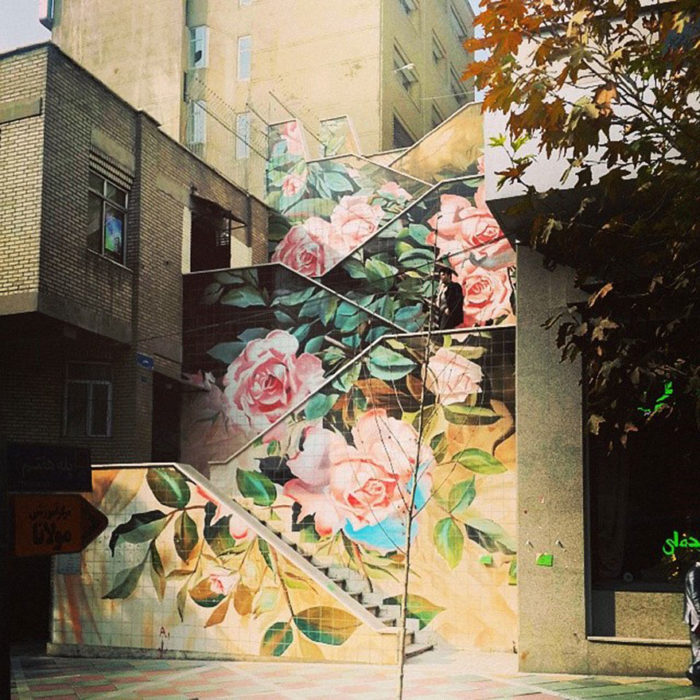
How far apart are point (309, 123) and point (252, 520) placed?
54.2 ft

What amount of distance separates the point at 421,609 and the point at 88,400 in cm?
865

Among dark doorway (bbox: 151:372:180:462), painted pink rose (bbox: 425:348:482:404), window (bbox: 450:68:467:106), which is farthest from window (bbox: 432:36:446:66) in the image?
painted pink rose (bbox: 425:348:482:404)

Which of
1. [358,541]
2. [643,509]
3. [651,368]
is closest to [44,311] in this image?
[358,541]

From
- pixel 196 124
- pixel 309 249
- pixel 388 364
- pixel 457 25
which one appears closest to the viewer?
pixel 388 364

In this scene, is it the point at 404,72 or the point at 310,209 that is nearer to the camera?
the point at 310,209

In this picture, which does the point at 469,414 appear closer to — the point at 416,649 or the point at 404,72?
the point at 416,649

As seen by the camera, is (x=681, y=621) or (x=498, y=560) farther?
(x=498, y=560)

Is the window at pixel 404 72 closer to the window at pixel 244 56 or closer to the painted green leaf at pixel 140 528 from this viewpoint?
the window at pixel 244 56

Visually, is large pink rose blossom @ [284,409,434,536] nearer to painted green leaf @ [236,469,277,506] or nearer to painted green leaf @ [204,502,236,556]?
painted green leaf @ [236,469,277,506]

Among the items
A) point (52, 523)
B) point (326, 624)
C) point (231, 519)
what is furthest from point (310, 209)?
point (52, 523)

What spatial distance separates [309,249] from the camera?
23438mm

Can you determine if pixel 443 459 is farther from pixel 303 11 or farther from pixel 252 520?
pixel 303 11

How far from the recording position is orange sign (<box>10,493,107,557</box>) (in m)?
6.98

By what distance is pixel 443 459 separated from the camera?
572 inches
